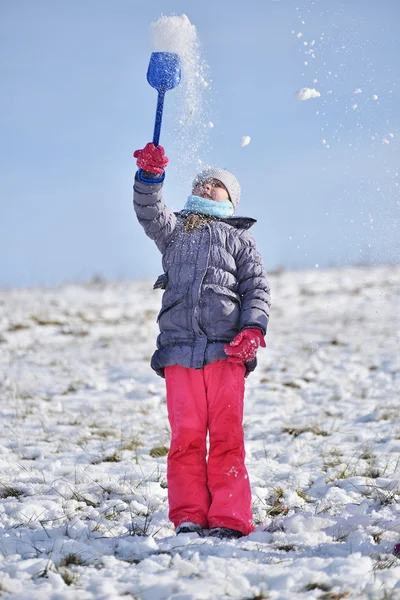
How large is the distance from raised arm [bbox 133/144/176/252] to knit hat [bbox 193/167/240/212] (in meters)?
0.32

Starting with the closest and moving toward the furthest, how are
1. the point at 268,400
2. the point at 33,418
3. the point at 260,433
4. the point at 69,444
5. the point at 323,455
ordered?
the point at 323,455, the point at 69,444, the point at 260,433, the point at 33,418, the point at 268,400

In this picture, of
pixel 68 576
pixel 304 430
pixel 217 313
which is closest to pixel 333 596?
pixel 68 576

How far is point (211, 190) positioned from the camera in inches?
144

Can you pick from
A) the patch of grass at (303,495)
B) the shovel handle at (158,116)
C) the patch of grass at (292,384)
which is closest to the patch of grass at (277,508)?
the patch of grass at (303,495)

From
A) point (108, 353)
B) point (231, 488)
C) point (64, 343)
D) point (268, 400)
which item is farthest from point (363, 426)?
point (64, 343)

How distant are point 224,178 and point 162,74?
0.66 metres

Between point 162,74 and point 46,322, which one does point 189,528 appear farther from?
point 46,322

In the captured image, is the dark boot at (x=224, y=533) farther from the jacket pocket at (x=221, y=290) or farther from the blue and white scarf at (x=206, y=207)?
the blue and white scarf at (x=206, y=207)

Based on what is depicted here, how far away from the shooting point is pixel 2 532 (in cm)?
304

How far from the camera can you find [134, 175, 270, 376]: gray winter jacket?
3.33m

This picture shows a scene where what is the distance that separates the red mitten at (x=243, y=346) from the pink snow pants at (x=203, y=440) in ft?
0.38

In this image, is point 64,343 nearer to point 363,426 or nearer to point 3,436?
point 3,436

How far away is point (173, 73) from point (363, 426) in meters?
3.44

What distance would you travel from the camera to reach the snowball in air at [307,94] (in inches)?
154
